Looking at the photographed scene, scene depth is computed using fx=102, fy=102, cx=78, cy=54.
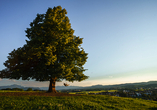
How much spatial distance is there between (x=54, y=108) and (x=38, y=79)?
1470cm

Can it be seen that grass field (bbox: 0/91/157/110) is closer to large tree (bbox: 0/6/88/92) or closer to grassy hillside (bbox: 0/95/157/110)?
grassy hillside (bbox: 0/95/157/110)

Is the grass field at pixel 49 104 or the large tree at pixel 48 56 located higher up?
the large tree at pixel 48 56

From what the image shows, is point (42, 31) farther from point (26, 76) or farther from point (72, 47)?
point (26, 76)

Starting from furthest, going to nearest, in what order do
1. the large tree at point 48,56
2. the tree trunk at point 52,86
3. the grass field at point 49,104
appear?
1. the tree trunk at point 52,86
2. the large tree at point 48,56
3. the grass field at point 49,104

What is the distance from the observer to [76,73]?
22.7 m

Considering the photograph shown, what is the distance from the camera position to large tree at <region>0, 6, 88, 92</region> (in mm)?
18875

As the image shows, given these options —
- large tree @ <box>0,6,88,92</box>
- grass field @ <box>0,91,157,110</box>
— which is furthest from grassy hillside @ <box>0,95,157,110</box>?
large tree @ <box>0,6,88,92</box>

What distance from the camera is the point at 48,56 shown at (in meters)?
18.5

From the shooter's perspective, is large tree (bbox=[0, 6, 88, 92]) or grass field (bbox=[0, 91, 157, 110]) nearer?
grass field (bbox=[0, 91, 157, 110])

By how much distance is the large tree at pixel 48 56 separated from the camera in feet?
61.9

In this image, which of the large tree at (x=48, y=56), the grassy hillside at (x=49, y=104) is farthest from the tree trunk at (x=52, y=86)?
the grassy hillside at (x=49, y=104)

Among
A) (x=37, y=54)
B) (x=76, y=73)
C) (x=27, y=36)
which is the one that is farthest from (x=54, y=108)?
(x=27, y=36)

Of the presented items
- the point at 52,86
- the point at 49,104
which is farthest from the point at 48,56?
the point at 49,104

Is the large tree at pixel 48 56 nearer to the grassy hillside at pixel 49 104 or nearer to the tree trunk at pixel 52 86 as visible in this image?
the tree trunk at pixel 52 86
